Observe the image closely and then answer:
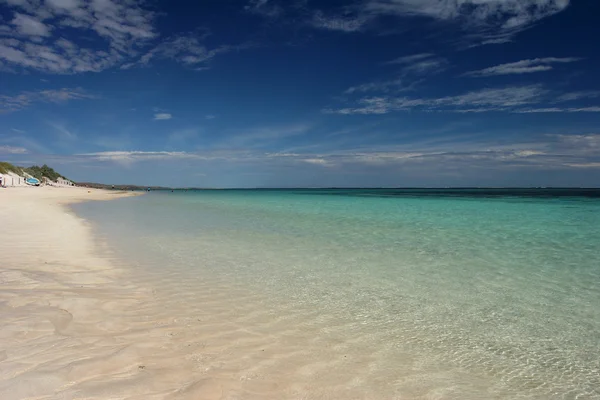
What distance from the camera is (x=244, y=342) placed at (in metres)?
4.72

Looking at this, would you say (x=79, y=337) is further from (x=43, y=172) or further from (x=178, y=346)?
(x=43, y=172)

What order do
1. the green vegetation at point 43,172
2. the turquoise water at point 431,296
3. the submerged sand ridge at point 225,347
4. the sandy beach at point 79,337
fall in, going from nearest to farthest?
1. the sandy beach at point 79,337
2. the submerged sand ridge at point 225,347
3. the turquoise water at point 431,296
4. the green vegetation at point 43,172

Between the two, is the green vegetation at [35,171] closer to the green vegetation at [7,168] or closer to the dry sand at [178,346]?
the green vegetation at [7,168]

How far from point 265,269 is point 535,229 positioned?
13457mm

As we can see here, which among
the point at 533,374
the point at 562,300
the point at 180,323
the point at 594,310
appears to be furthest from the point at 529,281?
the point at 180,323

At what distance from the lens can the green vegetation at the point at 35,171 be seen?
78750 mm

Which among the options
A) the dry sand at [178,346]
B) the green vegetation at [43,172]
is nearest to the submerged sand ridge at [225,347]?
the dry sand at [178,346]

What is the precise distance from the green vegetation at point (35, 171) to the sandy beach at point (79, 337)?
271 ft

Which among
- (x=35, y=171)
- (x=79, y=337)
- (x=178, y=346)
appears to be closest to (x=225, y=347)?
(x=178, y=346)

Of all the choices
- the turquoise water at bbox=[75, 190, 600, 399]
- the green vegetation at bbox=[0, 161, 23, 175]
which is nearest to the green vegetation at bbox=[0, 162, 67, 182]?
the green vegetation at bbox=[0, 161, 23, 175]

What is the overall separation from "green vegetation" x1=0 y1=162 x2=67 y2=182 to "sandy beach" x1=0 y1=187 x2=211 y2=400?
271ft

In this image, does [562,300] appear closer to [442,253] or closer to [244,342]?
[442,253]

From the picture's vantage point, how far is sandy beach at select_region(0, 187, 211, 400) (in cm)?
342

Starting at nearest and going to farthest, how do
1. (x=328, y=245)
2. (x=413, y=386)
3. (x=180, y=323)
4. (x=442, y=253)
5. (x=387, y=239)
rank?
(x=413, y=386)
(x=180, y=323)
(x=442, y=253)
(x=328, y=245)
(x=387, y=239)
